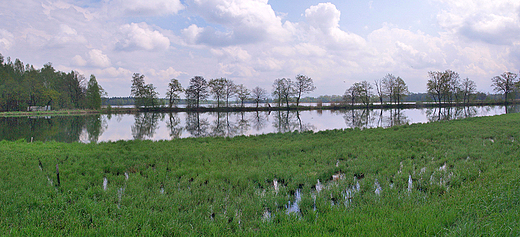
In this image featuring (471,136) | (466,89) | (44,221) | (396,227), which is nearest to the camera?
(396,227)

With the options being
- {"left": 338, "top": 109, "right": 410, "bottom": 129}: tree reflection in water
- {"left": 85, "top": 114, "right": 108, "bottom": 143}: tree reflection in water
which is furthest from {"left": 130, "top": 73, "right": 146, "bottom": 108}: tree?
{"left": 338, "top": 109, "right": 410, "bottom": 129}: tree reflection in water

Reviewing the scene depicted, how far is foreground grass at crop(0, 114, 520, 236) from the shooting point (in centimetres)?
394

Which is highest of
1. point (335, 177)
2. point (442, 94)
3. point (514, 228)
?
point (442, 94)

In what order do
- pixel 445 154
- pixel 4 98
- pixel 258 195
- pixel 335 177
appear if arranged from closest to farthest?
pixel 258 195
pixel 335 177
pixel 445 154
pixel 4 98

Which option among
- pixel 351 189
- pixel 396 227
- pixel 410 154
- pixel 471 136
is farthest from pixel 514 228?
pixel 471 136

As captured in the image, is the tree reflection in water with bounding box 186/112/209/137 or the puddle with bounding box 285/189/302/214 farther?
the tree reflection in water with bounding box 186/112/209/137

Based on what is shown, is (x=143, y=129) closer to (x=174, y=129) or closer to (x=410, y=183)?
→ (x=174, y=129)

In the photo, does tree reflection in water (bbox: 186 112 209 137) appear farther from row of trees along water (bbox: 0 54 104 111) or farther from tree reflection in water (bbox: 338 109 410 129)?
row of trees along water (bbox: 0 54 104 111)

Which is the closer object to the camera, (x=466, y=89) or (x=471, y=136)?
(x=471, y=136)

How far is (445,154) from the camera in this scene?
8922 mm

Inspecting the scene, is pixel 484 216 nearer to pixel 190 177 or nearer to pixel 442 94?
pixel 190 177

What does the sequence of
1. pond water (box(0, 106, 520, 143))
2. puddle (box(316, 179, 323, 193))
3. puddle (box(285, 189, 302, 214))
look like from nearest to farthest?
1. puddle (box(285, 189, 302, 214))
2. puddle (box(316, 179, 323, 193))
3. pond water (box(0, 106, 520, 143))

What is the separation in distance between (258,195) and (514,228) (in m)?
4.09

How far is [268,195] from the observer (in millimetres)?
5605
